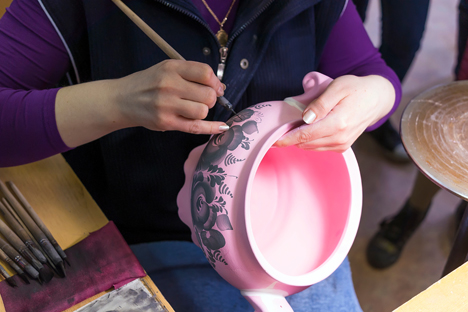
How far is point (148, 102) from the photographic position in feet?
1.71

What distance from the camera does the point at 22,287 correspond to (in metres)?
0.54

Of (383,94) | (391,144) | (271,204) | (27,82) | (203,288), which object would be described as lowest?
(391,144)

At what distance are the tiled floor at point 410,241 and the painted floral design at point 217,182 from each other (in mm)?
969

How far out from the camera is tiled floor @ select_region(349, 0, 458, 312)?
1312 millimetres

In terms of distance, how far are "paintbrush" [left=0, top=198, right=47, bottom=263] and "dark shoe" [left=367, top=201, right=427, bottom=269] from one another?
1.15 meters

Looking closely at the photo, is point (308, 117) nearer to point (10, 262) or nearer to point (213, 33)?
point (213, 33)

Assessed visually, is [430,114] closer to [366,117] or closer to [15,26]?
[366,117]

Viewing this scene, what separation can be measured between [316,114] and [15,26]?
0.51m

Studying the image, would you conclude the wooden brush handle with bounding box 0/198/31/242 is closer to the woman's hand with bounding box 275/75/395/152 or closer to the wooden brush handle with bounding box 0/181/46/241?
the wooden brush handle with bounding box 0/181/46/241

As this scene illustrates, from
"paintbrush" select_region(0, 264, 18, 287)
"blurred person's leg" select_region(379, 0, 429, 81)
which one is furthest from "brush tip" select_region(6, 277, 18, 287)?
"blurred person's leg" select_region(379, 0, 429, 81)

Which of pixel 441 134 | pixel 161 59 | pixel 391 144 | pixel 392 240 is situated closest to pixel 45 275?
pixel 161 59

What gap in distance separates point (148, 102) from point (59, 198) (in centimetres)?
28

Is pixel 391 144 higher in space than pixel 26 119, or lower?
lower

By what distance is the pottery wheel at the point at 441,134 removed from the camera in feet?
2.19
